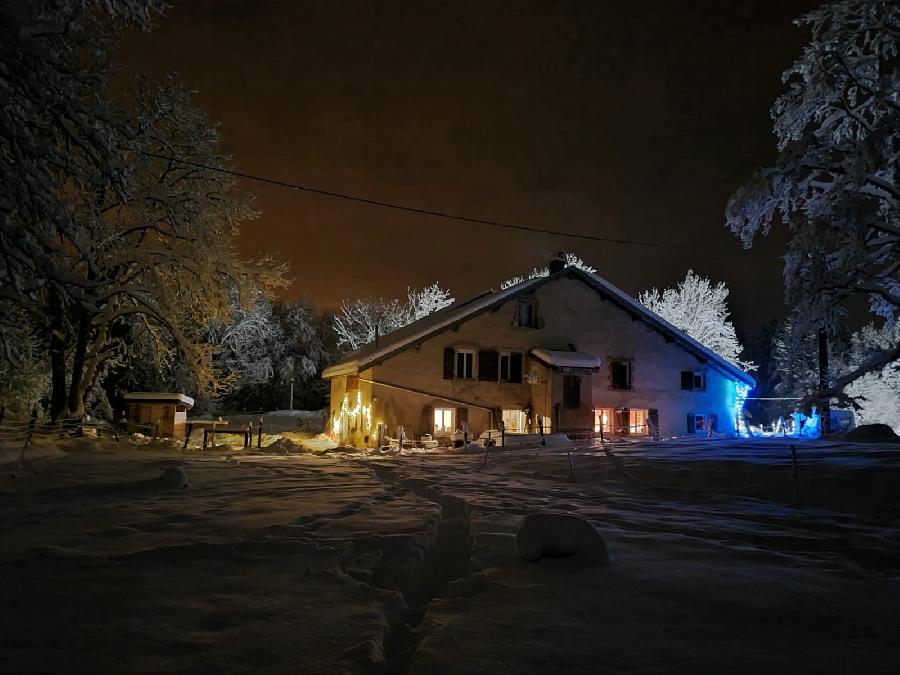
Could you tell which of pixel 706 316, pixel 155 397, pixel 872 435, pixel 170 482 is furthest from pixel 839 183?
pixel 706 316

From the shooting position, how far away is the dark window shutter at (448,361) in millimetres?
27578

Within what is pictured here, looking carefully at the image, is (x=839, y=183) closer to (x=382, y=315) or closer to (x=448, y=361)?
(x=448, y=361)

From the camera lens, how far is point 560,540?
572 cm

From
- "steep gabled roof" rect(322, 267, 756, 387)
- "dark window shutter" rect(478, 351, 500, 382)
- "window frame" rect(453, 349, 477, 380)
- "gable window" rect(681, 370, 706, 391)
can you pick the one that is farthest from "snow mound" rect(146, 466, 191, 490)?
"gable window" rect(681, 370, 706, 391)

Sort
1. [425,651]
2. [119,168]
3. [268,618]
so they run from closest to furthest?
[425,651] → [268,618] → [119,168]

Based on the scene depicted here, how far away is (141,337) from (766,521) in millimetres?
24853

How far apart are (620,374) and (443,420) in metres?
10.5

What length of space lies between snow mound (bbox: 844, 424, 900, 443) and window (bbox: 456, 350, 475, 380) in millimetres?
15370

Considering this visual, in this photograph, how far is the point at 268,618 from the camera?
13.1 feet

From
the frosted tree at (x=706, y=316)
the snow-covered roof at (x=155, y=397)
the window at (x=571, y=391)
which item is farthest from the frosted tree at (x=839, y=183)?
the frosted tree at (x=706, y=316)

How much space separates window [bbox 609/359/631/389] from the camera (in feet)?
101

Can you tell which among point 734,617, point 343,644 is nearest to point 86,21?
point 343,644

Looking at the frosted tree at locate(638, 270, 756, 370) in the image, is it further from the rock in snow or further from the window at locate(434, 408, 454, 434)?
the rock in snow

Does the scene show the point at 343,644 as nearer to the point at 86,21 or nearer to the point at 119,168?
the point at 119,168
